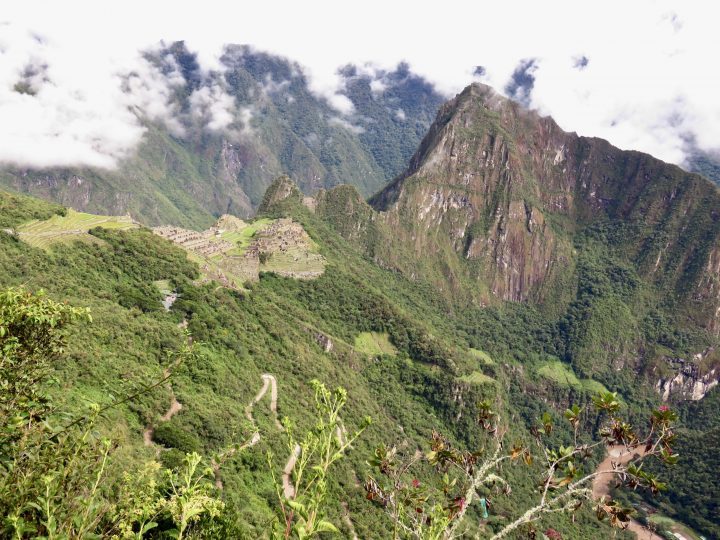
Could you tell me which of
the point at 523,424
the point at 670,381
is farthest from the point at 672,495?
the point at 670,381

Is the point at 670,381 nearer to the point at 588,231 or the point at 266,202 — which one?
the point at 588,231

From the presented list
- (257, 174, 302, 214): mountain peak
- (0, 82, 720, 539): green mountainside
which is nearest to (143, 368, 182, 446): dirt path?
(0, 82, 720, 539): green mountainside

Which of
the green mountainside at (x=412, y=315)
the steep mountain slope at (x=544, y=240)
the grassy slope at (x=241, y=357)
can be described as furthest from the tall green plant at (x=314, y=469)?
the steep mountain slope at (x=544, y=240)

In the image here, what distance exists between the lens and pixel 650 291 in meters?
178

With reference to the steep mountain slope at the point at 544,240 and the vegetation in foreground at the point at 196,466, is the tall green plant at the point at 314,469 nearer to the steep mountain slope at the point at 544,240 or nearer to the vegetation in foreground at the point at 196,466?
the vegetation in foreground at the point at 196,466

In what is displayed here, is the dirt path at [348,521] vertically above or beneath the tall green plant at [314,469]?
beneath

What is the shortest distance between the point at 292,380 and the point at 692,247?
575 feet

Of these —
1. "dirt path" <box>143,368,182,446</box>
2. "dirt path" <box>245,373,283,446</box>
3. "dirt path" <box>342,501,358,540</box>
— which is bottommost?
"dirt path" <box>342,501,358,540</box>

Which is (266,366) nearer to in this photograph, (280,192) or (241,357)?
(241,357)

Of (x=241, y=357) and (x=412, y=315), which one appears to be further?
(x=412, y=315)

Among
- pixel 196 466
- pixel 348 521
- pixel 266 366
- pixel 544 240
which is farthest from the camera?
pixel 544 240

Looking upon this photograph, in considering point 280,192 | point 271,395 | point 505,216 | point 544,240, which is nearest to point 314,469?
point 271,395

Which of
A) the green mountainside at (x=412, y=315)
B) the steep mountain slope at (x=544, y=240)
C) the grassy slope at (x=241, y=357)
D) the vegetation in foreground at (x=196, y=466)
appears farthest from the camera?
the steep mountain slope at (x=544, y=240)

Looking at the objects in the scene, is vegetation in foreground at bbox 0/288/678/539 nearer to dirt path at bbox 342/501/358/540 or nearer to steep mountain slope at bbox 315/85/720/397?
dirt path at bbox 342/501/358/540
